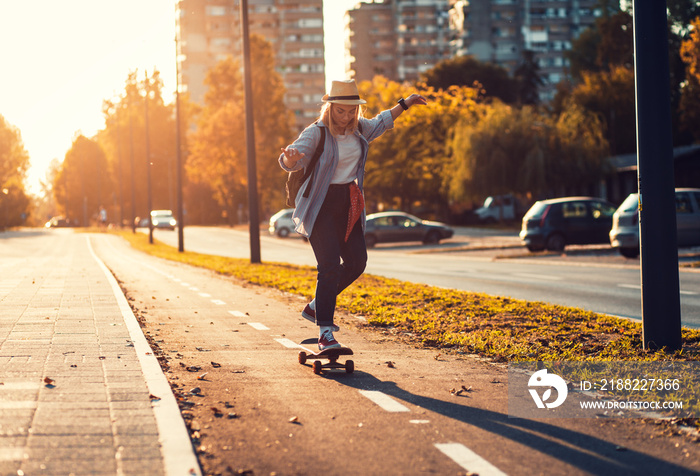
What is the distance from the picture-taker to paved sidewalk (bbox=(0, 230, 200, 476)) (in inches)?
161

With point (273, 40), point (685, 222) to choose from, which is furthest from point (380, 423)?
point (273, 40)

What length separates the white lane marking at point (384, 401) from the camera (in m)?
5.36

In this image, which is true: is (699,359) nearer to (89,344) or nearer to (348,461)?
(348,461)

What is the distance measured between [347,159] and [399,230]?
34.6m

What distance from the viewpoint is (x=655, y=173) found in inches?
282

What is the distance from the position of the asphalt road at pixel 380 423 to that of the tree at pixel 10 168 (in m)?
90.6

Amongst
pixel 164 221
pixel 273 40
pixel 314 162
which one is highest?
pixel 273 40

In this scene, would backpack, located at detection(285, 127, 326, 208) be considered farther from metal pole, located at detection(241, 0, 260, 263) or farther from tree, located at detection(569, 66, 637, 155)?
tree, located at detection(569, 66, 637, 155)

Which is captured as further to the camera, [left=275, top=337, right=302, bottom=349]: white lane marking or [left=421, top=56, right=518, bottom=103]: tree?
[left=421, top=56, right=518, bottom=103]: tree

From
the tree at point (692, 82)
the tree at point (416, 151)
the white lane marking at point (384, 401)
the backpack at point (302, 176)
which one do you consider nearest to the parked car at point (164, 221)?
the tree at point (416, 151)

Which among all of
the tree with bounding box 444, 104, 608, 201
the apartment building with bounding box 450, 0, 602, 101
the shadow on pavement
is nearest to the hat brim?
the shadow on pavement

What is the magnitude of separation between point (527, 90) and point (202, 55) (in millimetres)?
55027

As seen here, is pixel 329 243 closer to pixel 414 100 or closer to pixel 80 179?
pixel 414 100

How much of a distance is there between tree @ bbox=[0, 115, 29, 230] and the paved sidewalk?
290 ft
